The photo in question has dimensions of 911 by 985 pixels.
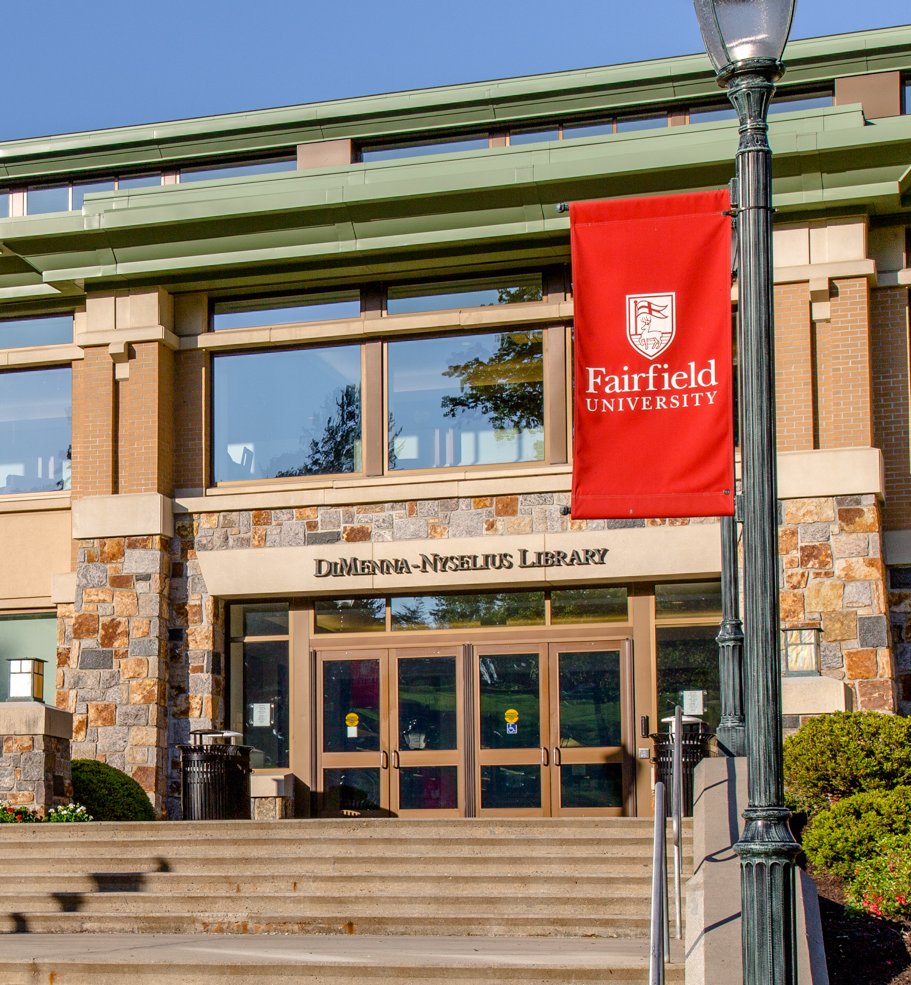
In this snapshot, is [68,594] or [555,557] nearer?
[555,557]

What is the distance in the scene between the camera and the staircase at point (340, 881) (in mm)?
9336

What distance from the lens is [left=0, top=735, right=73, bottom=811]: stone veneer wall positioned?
14.2m

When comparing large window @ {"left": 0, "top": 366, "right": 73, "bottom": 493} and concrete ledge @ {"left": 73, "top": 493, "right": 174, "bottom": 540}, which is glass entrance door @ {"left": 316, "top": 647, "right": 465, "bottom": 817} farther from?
large window @ {"left": 0, "top": 366, "right": 73, "bottom": 493}

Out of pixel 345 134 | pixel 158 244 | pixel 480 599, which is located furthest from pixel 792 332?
pixel 158 244

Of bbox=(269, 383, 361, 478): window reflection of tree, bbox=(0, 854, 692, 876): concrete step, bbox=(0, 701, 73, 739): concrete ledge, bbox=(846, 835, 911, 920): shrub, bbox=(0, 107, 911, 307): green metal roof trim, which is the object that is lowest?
bbox=(0, 854, 692, 876): concrete step

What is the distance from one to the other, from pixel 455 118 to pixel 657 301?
13.4 m

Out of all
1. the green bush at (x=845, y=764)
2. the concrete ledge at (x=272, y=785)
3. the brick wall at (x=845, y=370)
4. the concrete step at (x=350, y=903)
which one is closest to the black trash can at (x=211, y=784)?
the concrete ledge at (x=272, y=785)

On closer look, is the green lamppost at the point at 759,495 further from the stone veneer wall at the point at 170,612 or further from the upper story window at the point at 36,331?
the upper story window at the point at 36,331

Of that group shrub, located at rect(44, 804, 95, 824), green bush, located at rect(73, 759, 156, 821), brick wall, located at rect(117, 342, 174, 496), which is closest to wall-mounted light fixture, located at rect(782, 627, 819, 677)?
shrub, located at rect(44, 804, 95, 824)

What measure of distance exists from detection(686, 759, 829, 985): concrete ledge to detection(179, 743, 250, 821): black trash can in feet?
25.1

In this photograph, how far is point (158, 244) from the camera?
17.8 meters

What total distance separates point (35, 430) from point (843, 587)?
456 inches

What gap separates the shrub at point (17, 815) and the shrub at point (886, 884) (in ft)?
28.4

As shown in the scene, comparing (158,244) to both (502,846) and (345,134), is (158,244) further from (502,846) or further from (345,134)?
(502,846)
